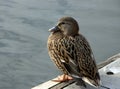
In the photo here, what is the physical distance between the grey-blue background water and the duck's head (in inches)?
80.5

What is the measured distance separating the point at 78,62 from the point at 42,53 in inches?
133

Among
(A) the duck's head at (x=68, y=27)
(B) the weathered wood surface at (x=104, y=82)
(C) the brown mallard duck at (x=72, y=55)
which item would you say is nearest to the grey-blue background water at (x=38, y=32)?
(A) the duck's head at (x=68, y=27)

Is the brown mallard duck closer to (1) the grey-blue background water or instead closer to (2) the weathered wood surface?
(2) the weathered wood surface

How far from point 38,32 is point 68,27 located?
10.9ft

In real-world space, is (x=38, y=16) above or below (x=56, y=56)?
above

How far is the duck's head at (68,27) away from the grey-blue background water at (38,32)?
80.5 inches

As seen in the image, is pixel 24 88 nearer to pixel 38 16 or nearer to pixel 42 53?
pixel 42 53

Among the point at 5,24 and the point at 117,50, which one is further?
the point at 5,24

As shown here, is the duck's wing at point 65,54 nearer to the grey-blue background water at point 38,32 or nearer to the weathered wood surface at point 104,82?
the weathered wood surface at point 104,82

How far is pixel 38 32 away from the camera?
908cm

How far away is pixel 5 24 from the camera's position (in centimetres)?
941

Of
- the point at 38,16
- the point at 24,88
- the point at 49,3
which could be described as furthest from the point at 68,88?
the point at 49,3

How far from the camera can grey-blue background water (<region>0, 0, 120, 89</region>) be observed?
7.99 metres

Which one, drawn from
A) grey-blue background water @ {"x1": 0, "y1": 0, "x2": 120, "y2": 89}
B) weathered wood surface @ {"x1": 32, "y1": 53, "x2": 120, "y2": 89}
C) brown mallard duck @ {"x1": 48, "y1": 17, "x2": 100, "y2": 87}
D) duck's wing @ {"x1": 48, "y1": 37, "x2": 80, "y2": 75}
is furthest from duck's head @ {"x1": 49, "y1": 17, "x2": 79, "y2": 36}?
grey-blue background water @ {"x1": 0, "y1": 0, "x2": 120, "y2": 89}
